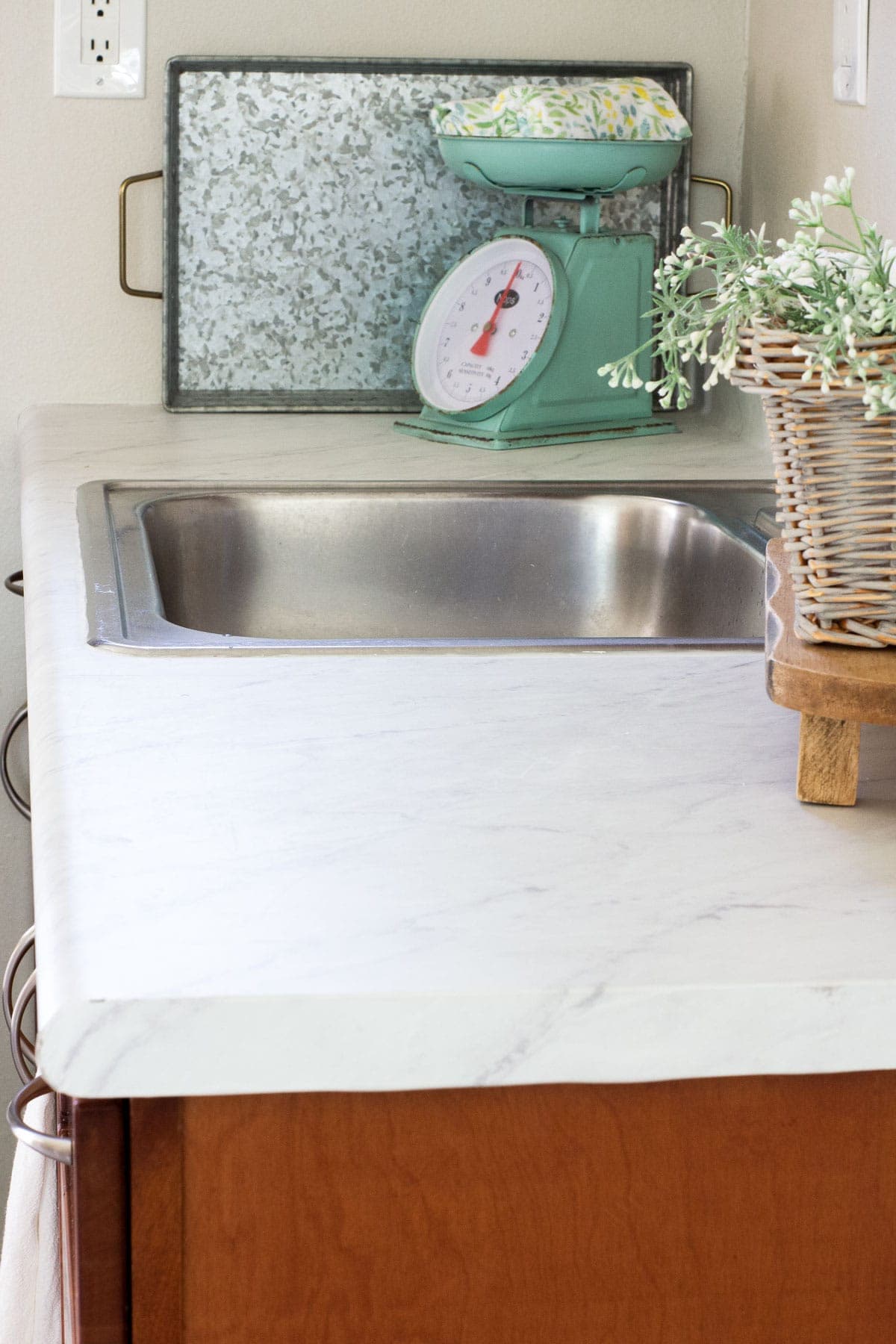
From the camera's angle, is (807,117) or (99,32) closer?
(807,117)

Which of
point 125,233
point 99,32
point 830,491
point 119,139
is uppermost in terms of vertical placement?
point 99,32

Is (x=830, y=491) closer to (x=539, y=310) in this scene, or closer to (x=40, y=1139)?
(x=40, y=1139)

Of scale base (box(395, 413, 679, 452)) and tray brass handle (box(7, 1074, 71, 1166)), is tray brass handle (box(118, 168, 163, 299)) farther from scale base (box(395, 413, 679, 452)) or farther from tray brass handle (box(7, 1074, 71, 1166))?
tray brass handle (box(7, 1074, 71, 1166))

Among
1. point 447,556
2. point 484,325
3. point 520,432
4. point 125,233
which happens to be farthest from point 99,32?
point 447,556

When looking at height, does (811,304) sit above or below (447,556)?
above

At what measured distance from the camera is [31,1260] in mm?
833

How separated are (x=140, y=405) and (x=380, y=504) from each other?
0.55 meters

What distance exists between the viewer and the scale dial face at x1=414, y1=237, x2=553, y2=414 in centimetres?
163

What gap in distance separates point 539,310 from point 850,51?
15.3 inches

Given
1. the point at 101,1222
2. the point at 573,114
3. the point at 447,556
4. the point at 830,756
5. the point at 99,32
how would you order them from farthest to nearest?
the point at 99,32, the point at 573,114, the point at 447,556, the point at 830,756, the point at 101,1222

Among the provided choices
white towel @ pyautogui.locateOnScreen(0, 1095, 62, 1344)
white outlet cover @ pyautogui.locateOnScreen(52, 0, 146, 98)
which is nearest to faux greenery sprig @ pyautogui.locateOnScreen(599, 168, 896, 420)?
white towel @ pyautogui.locateOnScreen(0, 1095, 62, 1344)

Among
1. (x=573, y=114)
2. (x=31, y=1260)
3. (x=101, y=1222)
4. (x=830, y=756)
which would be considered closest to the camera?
(x=101, y=1222)

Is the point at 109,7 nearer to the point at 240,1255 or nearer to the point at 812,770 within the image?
the point at 812,770

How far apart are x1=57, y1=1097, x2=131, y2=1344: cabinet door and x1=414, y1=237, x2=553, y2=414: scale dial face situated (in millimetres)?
1135
